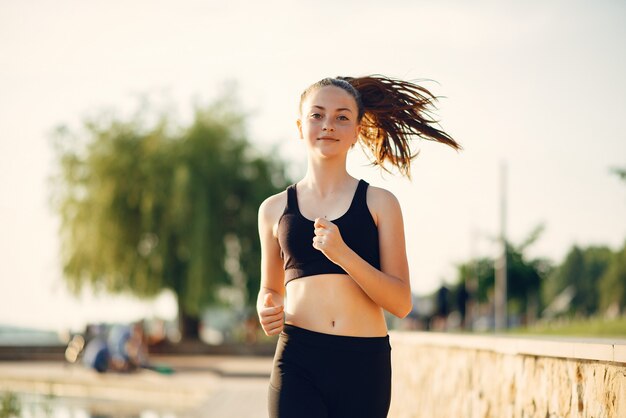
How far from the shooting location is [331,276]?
3078 millimetres

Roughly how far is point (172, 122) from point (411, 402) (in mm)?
22284

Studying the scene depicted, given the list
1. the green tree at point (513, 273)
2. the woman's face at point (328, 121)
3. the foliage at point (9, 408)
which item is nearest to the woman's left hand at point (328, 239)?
the woman's face at point (328, 121)

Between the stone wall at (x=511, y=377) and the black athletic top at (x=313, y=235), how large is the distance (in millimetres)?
1108

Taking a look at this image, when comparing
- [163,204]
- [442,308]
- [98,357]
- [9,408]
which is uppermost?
[163,204]

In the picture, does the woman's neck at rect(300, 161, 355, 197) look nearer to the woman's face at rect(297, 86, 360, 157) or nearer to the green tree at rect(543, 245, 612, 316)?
the woman's face at rect(297, 86, 360, 157)

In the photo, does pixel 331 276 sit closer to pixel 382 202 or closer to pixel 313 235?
pixel 313 235

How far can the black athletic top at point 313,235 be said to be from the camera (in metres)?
3.07

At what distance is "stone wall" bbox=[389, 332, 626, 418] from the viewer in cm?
367

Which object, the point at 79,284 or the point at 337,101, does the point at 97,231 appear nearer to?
the point at 79,284

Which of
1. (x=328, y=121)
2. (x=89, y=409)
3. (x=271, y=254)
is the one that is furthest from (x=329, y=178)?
(x=89, y=409)

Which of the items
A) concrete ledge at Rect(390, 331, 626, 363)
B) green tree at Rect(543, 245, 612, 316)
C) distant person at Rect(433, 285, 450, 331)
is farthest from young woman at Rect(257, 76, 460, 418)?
green tree at Rect(543, 245, 612, 316)

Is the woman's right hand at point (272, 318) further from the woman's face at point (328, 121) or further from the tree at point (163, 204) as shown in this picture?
the tree at point (163, 204)

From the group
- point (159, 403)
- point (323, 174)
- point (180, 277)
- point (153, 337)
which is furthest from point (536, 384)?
point (153, 337)

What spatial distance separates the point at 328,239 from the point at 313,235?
281 mm
